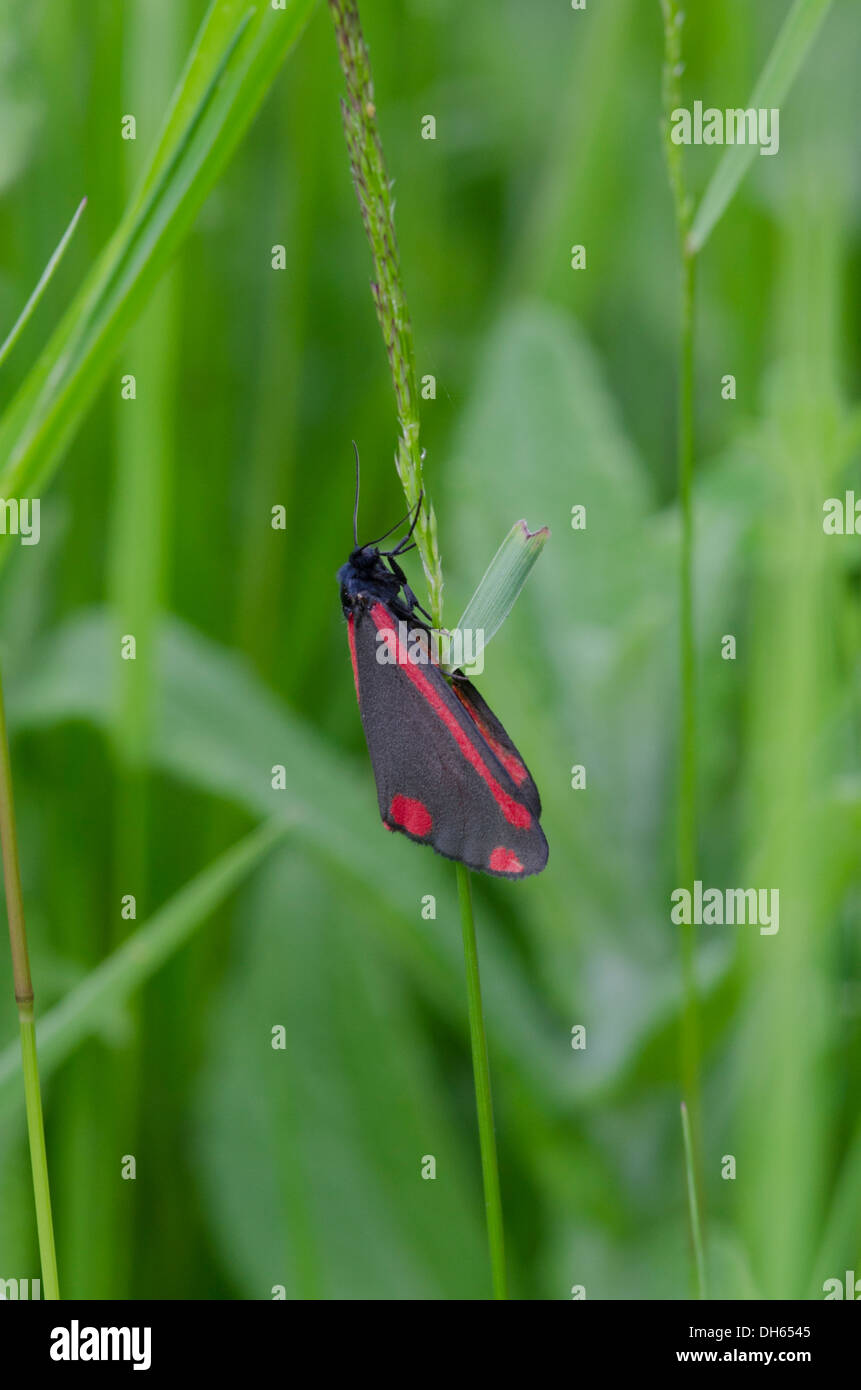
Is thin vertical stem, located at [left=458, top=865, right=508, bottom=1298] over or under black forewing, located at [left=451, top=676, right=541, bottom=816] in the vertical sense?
under

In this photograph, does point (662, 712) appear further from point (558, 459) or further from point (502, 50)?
point (502, 50)

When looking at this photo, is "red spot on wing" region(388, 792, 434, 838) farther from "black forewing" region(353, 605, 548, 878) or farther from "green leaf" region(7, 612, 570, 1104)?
"green leaf" region(7, 612, 570, 1104)

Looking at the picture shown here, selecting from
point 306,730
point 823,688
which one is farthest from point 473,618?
point 306,730

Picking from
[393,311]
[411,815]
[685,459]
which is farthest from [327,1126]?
[393,311]

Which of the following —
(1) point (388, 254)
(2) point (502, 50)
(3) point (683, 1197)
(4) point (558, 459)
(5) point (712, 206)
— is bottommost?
(3) point (683, 1197)

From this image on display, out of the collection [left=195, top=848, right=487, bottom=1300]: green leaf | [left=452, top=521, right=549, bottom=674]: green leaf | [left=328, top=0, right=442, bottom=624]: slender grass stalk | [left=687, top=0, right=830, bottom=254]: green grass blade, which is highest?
[left=687, top=0, right=830, bottom=254]: green grass blade

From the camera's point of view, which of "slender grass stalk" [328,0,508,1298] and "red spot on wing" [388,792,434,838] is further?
"red spot on wing" [388,792,434,838]

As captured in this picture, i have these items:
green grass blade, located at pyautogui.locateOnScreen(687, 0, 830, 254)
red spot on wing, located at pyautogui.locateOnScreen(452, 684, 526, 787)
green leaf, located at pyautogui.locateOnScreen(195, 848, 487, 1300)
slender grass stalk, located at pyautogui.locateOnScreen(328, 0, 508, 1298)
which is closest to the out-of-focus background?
green leaf, located at pyautogui.locateOnScreen(195, 848, 487, 1300)
